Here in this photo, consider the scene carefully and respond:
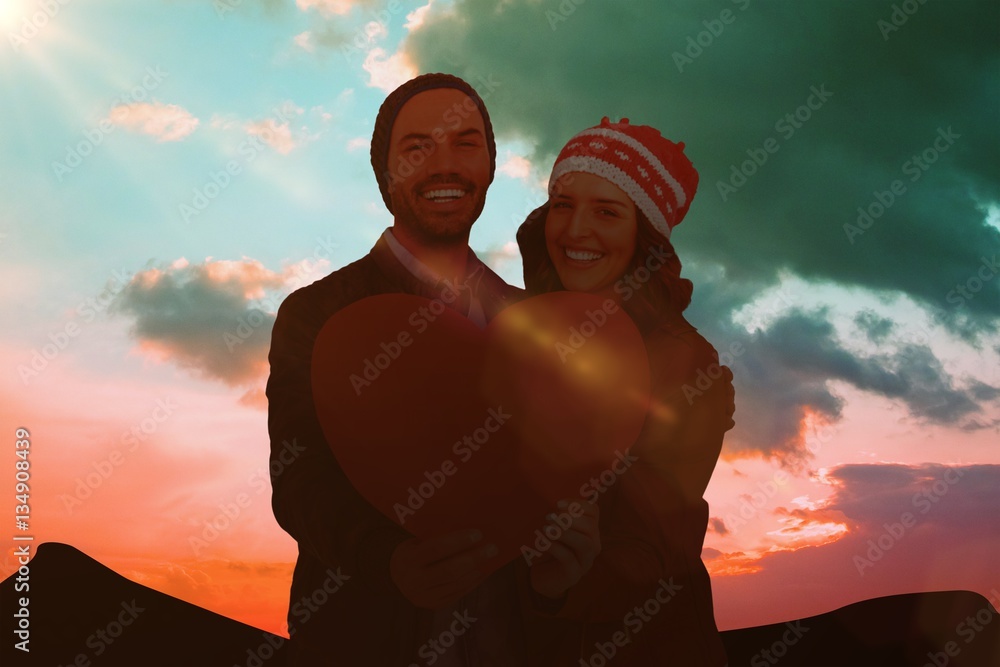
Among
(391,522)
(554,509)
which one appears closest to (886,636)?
(554,509)

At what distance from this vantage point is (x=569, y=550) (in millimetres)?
3039

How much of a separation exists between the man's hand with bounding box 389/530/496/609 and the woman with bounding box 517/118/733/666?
1.52 ft

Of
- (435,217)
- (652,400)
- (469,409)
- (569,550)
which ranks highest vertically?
(435,217)

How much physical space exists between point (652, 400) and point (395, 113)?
5.65ft

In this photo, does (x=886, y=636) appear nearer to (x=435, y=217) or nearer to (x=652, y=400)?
(x=652, y=400)

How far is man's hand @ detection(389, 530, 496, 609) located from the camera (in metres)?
2.94

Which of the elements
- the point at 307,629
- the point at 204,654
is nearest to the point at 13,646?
the point at 204,654

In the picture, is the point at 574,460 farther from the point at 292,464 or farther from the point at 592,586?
the point at 292,464

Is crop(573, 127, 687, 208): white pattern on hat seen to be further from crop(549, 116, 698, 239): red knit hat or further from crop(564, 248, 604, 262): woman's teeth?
crop(564, 248, 604, 262): woman's teeth

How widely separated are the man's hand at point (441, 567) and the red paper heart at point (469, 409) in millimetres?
83

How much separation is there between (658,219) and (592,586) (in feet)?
5.39

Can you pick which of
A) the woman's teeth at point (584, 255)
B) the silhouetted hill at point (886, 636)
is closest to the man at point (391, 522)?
the woman's teeth at point (584, 255)

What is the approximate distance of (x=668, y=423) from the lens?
3545 mm

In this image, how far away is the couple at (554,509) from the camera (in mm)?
3236
